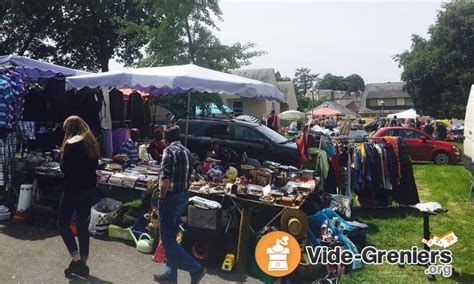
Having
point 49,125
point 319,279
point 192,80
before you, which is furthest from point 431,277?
point 49,125

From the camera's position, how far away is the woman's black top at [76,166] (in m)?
4.53

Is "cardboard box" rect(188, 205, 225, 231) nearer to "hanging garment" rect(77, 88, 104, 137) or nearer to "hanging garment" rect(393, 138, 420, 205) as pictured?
"hanging garment" rect(393, 138, 420, 205)

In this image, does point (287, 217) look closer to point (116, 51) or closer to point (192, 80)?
point (192, 80)

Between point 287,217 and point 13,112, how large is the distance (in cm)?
504

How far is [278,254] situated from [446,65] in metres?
29.8

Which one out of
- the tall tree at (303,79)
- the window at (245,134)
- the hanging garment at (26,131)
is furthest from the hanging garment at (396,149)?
the tall tree at (303,79)

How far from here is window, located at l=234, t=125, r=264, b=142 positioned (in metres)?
10.4

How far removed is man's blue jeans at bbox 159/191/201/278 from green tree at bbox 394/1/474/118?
2851 centimetres

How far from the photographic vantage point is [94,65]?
97.7ft

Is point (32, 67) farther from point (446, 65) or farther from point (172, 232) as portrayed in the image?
point (446, 65)

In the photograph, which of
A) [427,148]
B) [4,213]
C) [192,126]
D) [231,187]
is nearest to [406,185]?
[231,187]

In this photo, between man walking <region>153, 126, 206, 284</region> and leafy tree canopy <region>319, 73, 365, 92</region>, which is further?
leafy tree canopy <region>319, 73, 365, 92</region>

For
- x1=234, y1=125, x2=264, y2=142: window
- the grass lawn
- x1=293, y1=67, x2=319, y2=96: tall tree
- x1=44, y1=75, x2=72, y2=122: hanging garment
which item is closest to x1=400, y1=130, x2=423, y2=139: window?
the grass lawn

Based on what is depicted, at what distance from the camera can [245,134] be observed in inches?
413
